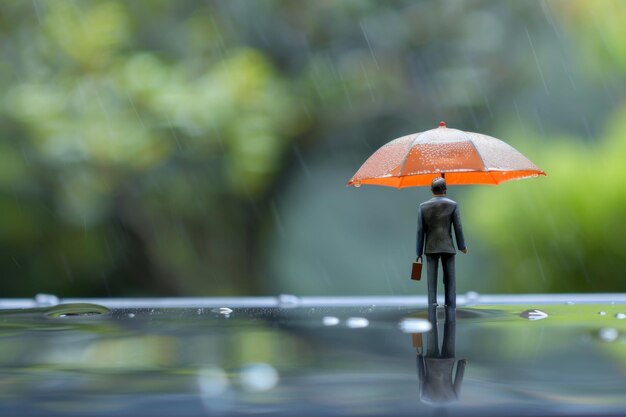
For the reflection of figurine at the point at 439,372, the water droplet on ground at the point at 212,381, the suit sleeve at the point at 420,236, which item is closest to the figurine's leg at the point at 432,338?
the reflection of figurine at the point at 439,372

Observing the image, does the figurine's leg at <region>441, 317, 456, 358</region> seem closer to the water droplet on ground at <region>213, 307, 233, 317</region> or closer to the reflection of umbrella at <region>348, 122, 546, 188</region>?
the reflection of umbrella at <region>348, 122, 546, 188</region>

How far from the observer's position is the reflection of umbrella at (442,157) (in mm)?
5082

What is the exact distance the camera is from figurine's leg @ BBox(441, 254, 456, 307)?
5.31m

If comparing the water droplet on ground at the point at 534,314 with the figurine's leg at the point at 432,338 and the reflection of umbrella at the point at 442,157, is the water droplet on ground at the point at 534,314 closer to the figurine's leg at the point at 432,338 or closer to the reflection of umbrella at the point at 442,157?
the figurine's leg at the point at 432,338

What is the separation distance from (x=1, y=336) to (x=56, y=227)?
292 inches

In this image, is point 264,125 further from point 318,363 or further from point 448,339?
point 318,363

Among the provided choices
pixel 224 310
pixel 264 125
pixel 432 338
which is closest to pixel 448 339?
pixel 432 338

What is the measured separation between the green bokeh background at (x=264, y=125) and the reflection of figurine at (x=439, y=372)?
255 inches

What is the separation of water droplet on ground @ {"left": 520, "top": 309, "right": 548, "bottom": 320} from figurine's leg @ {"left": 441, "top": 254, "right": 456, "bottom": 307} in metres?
0.65

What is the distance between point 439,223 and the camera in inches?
207

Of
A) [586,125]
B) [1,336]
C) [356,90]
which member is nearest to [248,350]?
[1,336]

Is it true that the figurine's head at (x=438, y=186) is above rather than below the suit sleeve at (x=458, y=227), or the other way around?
above

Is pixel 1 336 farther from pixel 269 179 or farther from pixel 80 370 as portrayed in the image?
pixel 269 179

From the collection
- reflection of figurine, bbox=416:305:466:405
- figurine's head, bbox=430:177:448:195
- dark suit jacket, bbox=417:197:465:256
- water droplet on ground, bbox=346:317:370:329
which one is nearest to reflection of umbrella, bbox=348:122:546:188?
figurine's head, bbox=430:177:448:195
